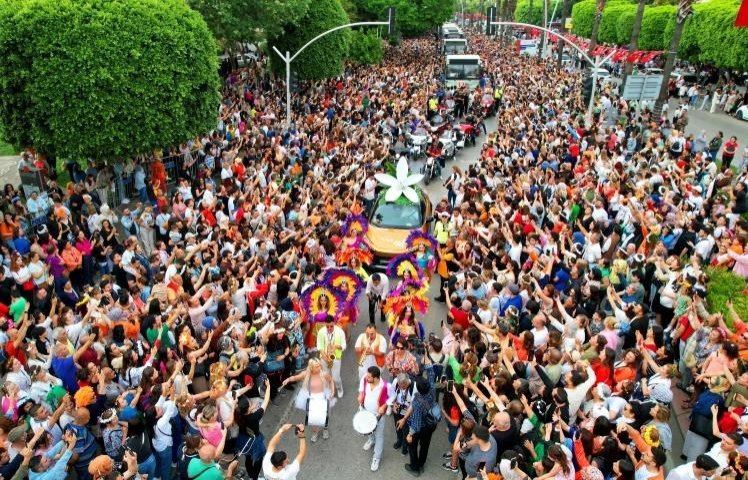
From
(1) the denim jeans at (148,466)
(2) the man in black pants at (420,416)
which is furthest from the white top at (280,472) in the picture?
(2) the man in black pants at (420,416)

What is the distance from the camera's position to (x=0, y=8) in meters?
12.8

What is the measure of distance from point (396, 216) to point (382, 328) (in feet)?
10.2

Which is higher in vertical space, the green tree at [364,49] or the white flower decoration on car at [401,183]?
the white flower decoration on car at [401,183]

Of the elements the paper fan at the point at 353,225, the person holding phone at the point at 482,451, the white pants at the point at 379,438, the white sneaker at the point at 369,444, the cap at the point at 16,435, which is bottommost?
the white sneaker at the point at 369,444

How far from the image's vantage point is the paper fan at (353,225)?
10.7 m

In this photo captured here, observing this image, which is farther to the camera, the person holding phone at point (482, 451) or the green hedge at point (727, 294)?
the green hedge at point (727, 294)

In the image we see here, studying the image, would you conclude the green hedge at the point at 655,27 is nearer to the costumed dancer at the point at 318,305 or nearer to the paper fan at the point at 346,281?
the paper fan at the point at 346,281

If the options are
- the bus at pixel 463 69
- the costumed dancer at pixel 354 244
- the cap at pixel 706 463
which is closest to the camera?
the cap at pixel 706 463

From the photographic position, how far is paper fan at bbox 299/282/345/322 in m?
7.95

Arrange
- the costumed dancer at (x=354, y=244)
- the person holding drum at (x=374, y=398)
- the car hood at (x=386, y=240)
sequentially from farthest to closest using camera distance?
the car hood at (x=386, y=240) → the costumed dancer at (x=354, y=244) → the person holding drum at (x=374, y=398)

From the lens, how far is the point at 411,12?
5069cm

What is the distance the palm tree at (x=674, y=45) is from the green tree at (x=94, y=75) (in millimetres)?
17165

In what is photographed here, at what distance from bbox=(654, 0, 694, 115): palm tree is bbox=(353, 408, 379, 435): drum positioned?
20.3 m

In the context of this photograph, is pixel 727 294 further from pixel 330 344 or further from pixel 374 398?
pixel 330 344
